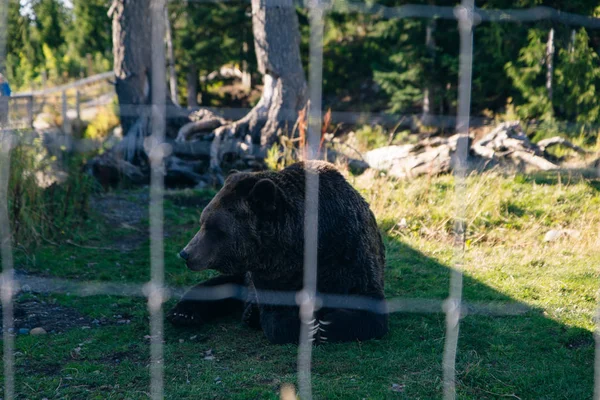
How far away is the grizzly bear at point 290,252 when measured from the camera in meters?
3.29

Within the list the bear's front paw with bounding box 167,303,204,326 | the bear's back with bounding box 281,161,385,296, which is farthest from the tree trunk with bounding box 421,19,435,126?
the bear's front paw with bounding box 167,303,204,326

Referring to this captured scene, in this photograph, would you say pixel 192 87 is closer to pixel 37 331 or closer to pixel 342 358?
pixel 37 331

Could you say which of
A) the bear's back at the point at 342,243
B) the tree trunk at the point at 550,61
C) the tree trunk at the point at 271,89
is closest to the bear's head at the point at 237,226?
the bear's back at the point at 342,243

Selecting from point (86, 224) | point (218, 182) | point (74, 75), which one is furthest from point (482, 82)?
point (74, 75)

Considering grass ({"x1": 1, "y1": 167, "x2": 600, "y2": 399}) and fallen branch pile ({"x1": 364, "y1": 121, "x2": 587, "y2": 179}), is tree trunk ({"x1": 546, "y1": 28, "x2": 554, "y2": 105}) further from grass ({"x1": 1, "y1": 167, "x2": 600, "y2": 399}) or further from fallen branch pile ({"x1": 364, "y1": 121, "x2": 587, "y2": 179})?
grass ({"x1": 1, "y1": 167, "x2": 600, "y2": 399})

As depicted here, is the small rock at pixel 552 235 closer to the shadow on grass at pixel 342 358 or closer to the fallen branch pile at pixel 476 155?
the shadow on grass at pixel 342 358

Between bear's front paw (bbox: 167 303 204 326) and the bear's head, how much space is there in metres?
0.55

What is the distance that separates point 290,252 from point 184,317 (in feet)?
2.61

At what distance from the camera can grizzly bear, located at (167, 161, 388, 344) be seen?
10.8 feet

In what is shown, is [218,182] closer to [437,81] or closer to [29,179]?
[29,179]

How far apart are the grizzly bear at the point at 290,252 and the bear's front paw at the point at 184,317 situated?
429 millimetres

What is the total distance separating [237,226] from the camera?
3.29m

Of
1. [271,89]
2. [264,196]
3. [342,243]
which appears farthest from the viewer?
[271,89]

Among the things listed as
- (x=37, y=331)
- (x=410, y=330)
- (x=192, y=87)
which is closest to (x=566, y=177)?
(x=410, y=330)
